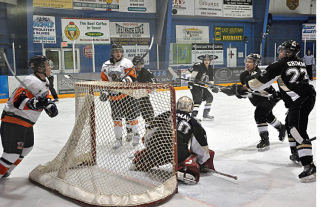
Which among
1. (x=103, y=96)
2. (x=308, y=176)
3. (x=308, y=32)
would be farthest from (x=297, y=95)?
(x=308, y=32)

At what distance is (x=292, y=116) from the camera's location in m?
3.08

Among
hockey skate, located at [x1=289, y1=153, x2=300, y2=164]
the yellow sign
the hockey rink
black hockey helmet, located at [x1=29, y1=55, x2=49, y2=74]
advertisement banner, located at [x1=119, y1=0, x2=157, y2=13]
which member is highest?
advertisement banner, located at [x1=119, y1=0, x2=157, y2=13]

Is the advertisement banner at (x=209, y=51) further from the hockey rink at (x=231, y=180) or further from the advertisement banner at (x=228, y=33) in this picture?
the hockey rink at (x=231, y=180)

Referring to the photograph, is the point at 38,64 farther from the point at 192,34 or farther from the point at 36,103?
the point at 192,34

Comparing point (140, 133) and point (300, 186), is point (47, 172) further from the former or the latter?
point (300, 186)

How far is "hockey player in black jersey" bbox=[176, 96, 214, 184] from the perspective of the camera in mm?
2959

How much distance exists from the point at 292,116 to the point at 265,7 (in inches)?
508

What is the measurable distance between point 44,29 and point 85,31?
4.48ft

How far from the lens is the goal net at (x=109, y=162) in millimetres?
2631

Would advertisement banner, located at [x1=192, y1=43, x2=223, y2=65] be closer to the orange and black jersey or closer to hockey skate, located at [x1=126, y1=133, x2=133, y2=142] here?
hockey skate, located at [x1=126, y1=133, x2=133, y2=142]

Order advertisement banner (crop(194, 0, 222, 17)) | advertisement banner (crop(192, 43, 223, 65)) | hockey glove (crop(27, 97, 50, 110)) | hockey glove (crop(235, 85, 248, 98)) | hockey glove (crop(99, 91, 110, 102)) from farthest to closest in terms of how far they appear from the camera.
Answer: advertisement banner (crop(194, 0, 222, 17)) → advertisement banner (crop(192, 43, 223, 65)) → hockey glove (crop(235, 85, 248, 98)) → hockey glove (crop(99, 91, 110, 102)) → hockey glove (crop(27, 97, 50, 110))

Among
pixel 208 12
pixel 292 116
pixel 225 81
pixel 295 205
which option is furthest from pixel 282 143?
pixel 208 12

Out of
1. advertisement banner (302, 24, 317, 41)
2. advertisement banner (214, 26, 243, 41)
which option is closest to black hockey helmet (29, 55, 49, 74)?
advertisement banner (214, 26, 243, 41)

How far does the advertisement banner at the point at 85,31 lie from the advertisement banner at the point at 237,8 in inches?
210
